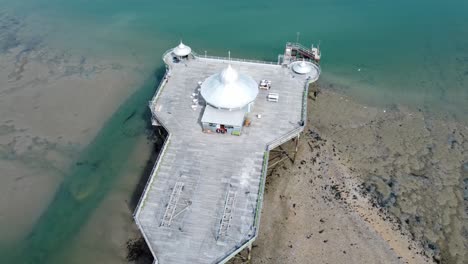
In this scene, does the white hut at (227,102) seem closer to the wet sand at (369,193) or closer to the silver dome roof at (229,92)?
the silver dome roof at (229,92)

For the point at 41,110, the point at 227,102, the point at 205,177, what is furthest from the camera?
the point at 41,110

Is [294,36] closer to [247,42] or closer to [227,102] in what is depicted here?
[247,42]

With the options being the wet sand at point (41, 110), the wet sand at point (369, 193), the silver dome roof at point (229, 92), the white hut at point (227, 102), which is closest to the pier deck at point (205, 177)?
the white hut at point (227, 102)

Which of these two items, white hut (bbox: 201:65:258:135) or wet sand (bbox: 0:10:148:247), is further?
wet sand (bbox: 0:10:148:247)

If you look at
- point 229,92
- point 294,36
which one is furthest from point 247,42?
point 229,92

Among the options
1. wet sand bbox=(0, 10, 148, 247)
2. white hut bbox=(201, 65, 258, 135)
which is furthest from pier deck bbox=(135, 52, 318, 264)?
wet sand bbox=(0, 10, 148, 247)

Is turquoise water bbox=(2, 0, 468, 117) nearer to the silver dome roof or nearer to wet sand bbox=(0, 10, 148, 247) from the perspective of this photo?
wet sand bbox=(0, 10, 148, 247)

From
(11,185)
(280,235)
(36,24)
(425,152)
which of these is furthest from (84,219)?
(36,24)
